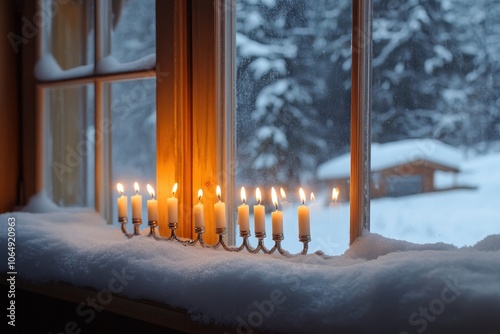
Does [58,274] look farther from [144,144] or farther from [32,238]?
[144,144]

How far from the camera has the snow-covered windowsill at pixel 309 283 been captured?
2.07 feet

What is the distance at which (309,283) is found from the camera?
29.3 inches

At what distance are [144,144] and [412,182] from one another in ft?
2.49

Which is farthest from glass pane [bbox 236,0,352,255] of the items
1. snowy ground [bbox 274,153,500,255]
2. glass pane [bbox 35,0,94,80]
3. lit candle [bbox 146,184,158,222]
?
glass pane [bbox 35,0,94,80]

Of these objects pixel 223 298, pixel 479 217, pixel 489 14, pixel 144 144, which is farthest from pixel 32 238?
pixel 489 14

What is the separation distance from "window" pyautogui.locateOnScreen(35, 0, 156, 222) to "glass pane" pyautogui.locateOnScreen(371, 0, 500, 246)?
2.13 ft

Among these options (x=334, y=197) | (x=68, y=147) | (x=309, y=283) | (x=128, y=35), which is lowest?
(x=309, y=283)

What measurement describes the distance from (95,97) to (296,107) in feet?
2.19

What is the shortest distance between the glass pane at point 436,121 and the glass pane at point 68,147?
0.95 meters

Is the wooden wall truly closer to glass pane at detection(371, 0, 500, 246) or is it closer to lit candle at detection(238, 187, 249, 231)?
lit candle at detection(238, 187, 249, 231)

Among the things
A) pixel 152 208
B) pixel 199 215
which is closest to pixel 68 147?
pixel 152 208

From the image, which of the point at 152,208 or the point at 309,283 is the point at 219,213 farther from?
the point at 309,283

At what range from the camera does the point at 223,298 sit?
0.78m

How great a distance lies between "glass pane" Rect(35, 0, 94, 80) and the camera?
149 centimetres
